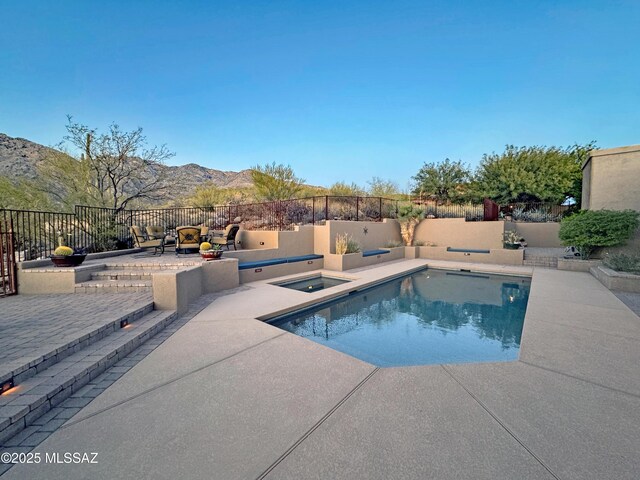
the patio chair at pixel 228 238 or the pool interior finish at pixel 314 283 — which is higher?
the patio chair at pixel 228 238

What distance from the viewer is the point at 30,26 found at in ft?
33.0

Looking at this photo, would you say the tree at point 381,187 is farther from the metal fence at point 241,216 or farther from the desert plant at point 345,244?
the desert plant at point 345,244

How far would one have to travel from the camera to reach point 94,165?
34.3 feet

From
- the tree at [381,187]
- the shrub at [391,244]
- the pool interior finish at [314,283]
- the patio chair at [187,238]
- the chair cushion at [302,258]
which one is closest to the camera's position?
the pool interior finish at [314,283]

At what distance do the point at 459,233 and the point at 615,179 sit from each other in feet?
17.1

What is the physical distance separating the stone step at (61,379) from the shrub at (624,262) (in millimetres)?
10361

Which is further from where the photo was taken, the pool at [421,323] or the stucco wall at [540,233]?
the stucco wall at [540,233]

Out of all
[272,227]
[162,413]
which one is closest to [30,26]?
[272,227]

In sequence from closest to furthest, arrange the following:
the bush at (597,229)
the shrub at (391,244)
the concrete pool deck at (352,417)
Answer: the concrete pool deck at (352,417) < the bush at (597,229) < the shrub at (391,244)

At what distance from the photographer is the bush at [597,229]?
7656mm

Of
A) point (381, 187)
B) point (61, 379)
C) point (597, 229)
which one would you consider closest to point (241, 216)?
point (381, 187)

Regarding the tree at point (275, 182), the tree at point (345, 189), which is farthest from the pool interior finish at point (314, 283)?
the tree at point (345, 189)

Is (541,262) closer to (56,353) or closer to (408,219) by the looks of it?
(408,219)

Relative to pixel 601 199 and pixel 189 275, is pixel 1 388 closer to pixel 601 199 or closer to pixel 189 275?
pixel 189 275
